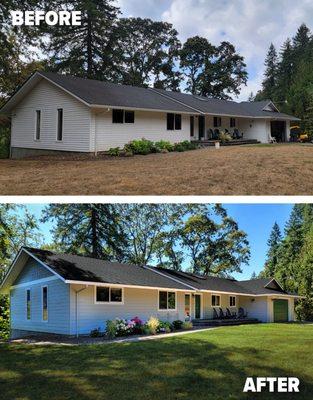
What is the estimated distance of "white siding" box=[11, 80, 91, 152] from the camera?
882 inches

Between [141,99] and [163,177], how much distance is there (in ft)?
44.3

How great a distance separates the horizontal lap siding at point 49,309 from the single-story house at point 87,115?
23.2 feet

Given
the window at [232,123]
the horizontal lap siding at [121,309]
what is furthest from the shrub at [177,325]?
the window at [232,123]

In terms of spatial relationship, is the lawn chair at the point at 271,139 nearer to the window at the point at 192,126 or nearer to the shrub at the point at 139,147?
the window at the point at 192,126

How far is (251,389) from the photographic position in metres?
8.49

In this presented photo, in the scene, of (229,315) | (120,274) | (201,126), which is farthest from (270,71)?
(120,274)

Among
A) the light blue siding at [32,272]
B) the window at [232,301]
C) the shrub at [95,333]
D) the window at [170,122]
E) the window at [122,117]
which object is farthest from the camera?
the window at [170,122]

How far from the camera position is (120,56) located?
32.8m

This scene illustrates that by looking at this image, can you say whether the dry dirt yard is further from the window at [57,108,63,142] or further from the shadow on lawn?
the window at [57,108,63,142]

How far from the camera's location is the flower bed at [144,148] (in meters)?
22.1

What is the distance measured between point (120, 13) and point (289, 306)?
2297cm

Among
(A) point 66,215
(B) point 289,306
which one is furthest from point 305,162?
(A) point 66,215

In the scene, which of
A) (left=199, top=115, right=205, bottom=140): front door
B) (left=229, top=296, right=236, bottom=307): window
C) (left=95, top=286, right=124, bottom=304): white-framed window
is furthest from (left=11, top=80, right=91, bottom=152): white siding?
(left=229, top=296, right=236, bottom=307): window

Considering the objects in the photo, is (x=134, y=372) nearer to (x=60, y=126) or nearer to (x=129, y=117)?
(x=60, y=126)
